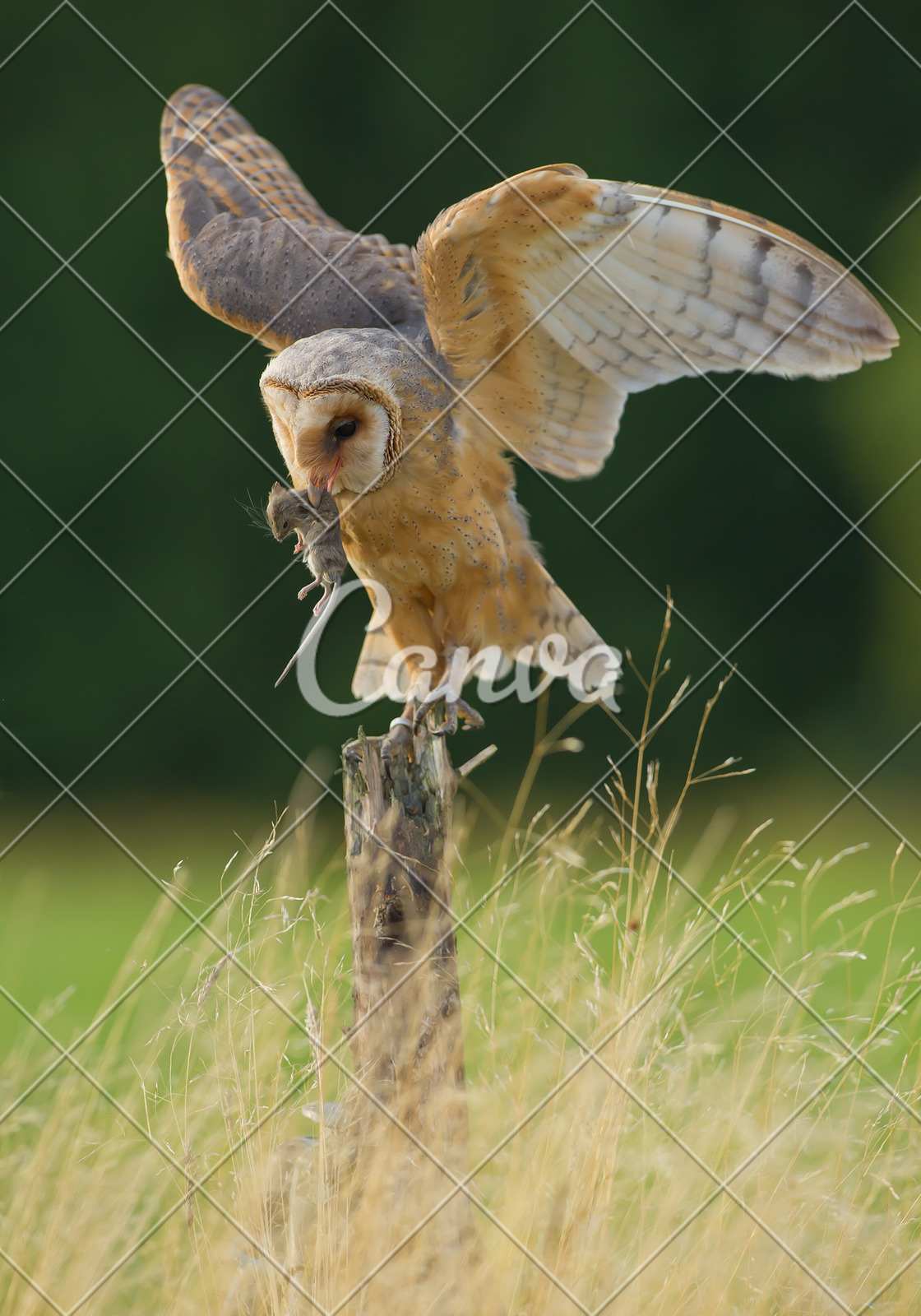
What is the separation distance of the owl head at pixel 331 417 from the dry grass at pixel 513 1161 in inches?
26.3

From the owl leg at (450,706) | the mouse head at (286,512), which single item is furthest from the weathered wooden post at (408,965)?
the mouse head at (286,512)

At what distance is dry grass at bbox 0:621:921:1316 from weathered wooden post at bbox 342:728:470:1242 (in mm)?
33

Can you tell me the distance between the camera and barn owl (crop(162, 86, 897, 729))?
1.87 meters

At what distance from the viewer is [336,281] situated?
2521 mm

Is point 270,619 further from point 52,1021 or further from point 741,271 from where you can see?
point 741,271

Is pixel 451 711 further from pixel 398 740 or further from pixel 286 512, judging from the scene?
pixel 286 512

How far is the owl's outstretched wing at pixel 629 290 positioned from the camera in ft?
6.05

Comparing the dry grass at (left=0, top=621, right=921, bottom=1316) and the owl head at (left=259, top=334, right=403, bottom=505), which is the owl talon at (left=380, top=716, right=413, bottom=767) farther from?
the owl head at (left=259, top=334, right=403, bottom=505)

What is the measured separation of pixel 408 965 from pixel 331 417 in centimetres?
A: 92

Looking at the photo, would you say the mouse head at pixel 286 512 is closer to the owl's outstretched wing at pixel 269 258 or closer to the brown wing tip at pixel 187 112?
the owl's outstretched wing at pixel 269 258

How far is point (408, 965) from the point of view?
159 cm

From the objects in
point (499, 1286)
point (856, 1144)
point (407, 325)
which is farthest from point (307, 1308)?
point (407, 325)

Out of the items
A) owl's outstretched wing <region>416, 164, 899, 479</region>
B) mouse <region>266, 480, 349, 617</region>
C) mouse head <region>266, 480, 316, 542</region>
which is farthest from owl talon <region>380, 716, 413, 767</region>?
owl's outstretched wing <region>416, 164, 899, 479</region>

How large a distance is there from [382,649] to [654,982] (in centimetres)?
120
